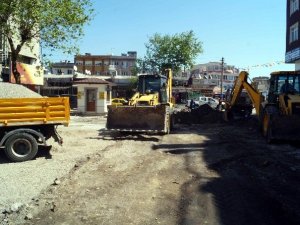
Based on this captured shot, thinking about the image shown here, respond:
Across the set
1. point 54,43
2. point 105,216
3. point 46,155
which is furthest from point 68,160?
point 54,43

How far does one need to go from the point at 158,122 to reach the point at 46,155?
601 centimetres

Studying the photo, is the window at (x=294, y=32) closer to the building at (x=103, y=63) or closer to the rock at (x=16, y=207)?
the rock at (x=16, y=207)

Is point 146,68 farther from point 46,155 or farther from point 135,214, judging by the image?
point 135,214

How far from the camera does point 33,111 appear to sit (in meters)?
12.5

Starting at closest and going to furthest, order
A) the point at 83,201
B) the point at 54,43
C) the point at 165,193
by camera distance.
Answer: the point at 83,201
the point at 165,193
the point at 54,43

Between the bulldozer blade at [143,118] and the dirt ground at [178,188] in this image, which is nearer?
the dirt ground at [178,188]

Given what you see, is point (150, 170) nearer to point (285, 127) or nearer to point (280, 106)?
point (285, 127)

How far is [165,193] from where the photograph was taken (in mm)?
8547

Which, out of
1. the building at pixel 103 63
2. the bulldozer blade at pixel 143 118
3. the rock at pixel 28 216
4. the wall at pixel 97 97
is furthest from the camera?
the building at pixel 103 63

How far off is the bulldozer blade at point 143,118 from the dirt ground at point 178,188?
Answer: 269 cm

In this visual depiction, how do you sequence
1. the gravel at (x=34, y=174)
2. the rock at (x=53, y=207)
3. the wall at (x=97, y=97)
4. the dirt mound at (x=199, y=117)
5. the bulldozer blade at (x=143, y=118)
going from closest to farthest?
the rock at (x=53, y=207)
the gravel at (x=34, y=174)
the bulldozer blade at (x=143, y=118)
the dirt mound at (x=199, y=117)
the wall at (x=97, y=97)

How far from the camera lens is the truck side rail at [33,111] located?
1216 cm

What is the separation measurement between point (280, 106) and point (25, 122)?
10.2 meters

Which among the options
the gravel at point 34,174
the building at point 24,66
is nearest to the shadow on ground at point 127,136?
the gravel at point 34,174
